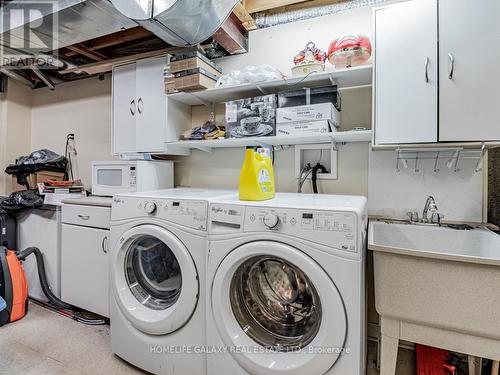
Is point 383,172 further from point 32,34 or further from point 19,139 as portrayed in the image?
point 19,139

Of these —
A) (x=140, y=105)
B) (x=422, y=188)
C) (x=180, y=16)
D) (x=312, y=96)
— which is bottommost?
(x=422, y=188)

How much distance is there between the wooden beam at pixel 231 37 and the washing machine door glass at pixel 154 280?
5.02 feet

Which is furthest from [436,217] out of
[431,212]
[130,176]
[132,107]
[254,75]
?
[132,107]

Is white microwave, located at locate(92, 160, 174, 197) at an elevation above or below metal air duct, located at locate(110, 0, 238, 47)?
below

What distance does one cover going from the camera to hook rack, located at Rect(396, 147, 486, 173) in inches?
63.3

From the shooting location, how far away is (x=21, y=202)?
2.48 metres

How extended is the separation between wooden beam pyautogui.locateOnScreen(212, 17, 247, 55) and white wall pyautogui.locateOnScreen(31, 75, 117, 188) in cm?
161

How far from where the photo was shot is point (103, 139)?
122 inches

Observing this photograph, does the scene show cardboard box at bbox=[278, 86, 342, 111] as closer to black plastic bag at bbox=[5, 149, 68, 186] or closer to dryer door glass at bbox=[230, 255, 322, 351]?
dryer door glass at bbox=[230, 255, 322, 351]

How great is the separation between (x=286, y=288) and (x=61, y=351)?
1.64 m

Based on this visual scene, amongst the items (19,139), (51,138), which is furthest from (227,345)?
(19,139)

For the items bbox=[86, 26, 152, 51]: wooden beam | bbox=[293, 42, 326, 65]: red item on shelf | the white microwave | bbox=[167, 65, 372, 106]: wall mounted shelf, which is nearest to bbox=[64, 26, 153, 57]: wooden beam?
bbox=[86, 26, 152, 51]: wooden beam

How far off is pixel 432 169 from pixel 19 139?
4572 mm

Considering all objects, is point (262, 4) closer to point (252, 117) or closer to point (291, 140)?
point (252, 117)
